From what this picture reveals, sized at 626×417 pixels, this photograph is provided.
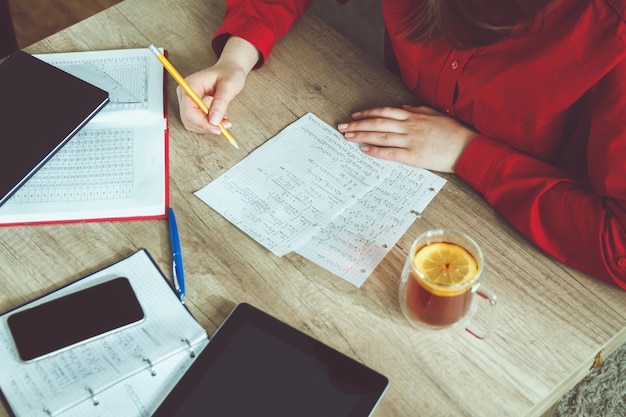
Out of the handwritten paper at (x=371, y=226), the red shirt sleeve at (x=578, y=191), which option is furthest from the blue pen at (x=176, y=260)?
the red shirt sleeve at (x=578, y=191)

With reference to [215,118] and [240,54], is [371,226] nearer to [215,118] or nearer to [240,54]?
[215,118]

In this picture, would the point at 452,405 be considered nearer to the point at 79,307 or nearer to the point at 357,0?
the point at 79,307

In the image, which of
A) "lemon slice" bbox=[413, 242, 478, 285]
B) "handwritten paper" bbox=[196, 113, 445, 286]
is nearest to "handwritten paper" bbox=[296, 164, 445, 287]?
"handwritten paper" bbox=[196, 113, 445, 286]

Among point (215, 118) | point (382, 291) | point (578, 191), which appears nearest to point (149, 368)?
point (382, 291)

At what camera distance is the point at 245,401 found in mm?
788

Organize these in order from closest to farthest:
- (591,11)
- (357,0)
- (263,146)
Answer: (591,11), (263,146), (357,0)

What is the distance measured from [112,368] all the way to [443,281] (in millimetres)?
427

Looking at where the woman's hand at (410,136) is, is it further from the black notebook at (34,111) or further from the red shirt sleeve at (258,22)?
the black notebook at (34,111)

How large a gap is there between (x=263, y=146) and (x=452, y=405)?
508 mm

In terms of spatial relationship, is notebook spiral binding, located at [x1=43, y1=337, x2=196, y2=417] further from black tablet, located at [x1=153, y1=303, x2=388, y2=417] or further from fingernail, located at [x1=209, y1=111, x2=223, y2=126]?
fingernail, located at [x1=209, y1=111, x2=223, y2=126]

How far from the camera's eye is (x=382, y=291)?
92 centimetres

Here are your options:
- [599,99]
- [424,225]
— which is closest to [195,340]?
[424,225]

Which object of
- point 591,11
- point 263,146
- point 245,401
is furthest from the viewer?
point 263,146

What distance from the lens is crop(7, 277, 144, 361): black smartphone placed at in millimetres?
838
